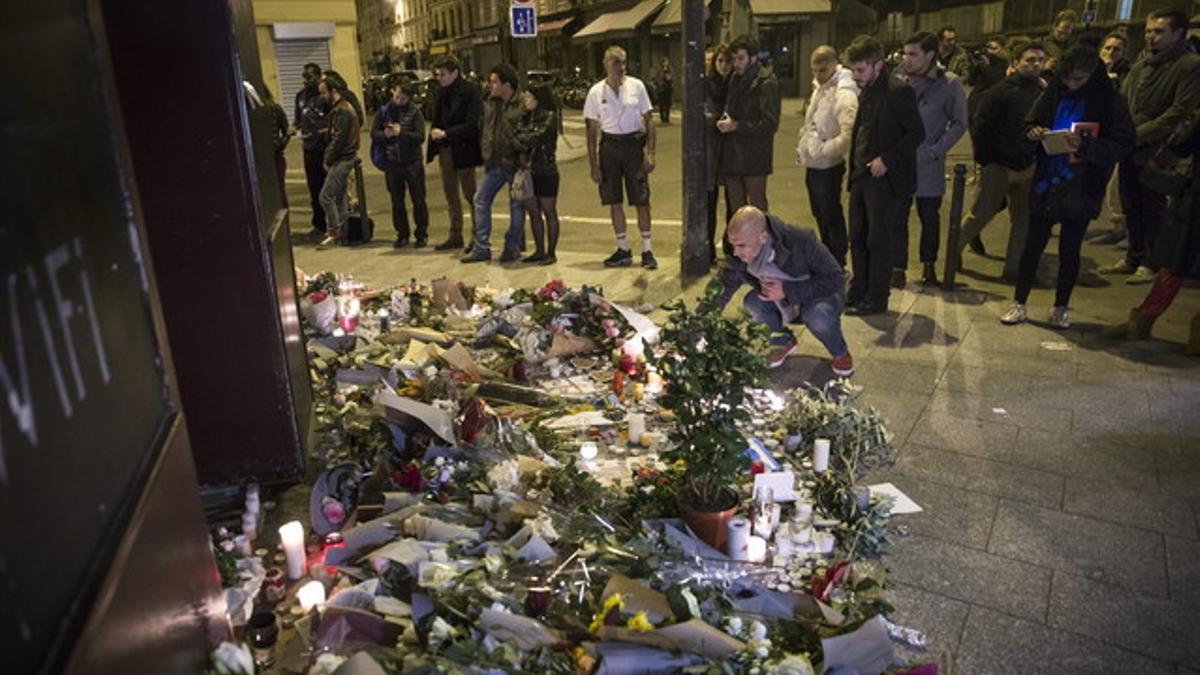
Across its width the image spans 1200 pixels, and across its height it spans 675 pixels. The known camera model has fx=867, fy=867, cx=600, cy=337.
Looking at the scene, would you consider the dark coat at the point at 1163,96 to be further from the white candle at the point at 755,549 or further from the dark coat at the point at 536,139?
the white candle at the point at 755,549

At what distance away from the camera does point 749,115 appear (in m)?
7.21

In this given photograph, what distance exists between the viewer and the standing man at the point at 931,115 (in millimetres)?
6195

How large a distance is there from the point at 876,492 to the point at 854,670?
136 centimetres

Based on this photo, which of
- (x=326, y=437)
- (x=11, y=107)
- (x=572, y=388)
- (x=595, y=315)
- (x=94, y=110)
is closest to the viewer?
(x=11, y=107)

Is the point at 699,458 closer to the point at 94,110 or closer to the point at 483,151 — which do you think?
the point at 94,110

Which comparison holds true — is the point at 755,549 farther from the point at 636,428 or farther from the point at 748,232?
the point at 748,232

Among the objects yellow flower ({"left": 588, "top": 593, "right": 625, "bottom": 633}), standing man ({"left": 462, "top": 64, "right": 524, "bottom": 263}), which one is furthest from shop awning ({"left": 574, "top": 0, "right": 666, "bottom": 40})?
yellow flower ({"left": 588, "top": 593, "right": 625, "bottom": 633})

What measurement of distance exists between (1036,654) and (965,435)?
5.76ft

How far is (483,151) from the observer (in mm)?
8320

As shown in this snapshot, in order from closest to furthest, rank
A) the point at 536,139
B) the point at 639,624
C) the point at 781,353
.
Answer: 1. the point at 639,624
2. the point at 781,353
3. the point at 536,139

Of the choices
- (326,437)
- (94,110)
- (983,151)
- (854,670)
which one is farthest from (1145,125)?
(94,110)

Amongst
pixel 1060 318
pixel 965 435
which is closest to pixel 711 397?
pixel 965 435

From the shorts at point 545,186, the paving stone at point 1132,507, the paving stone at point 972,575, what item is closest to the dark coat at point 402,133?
the shorts at point 545,186

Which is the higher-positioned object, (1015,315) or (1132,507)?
(1015,315)
